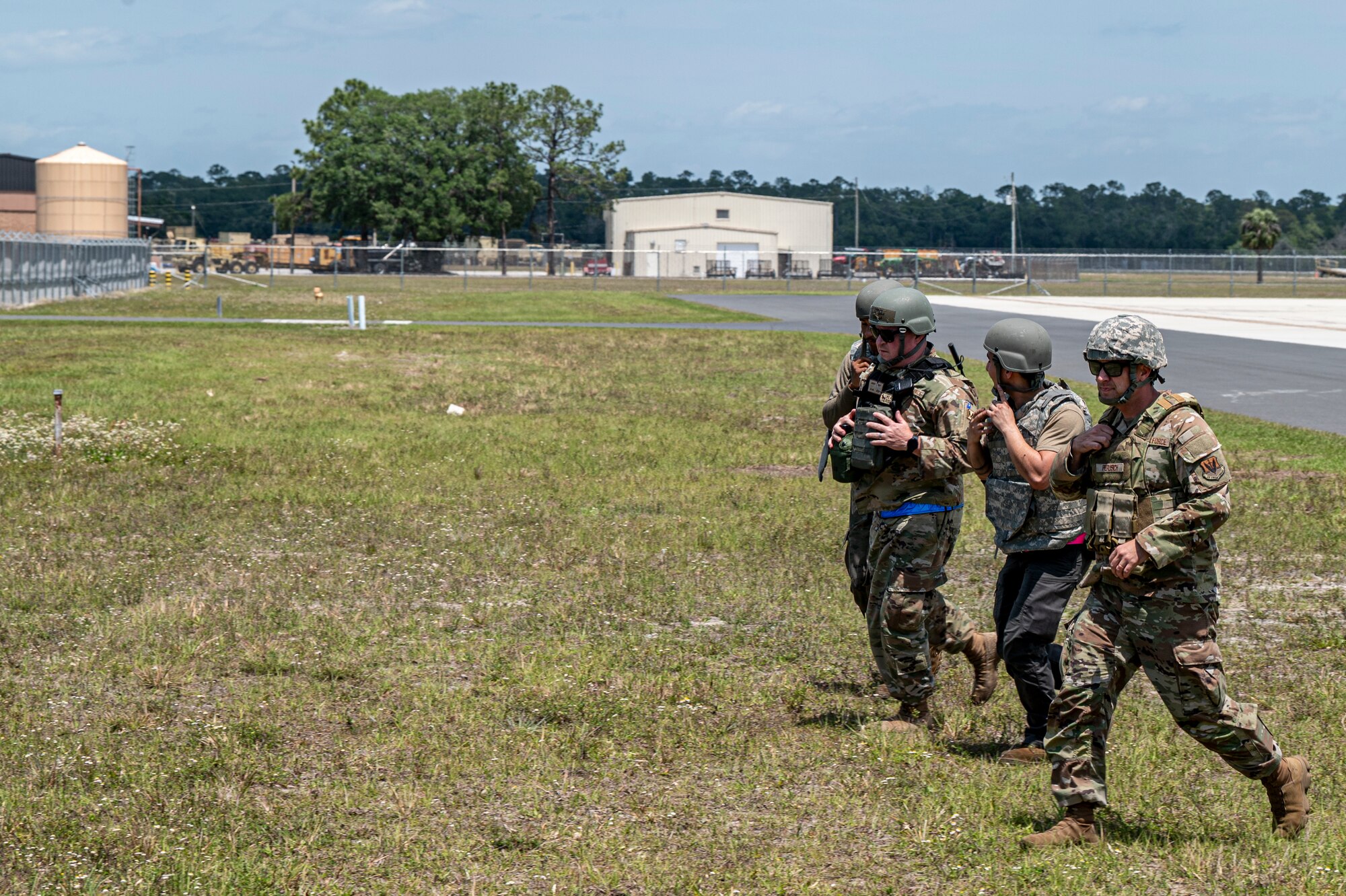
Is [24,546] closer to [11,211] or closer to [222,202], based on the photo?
[11,211]

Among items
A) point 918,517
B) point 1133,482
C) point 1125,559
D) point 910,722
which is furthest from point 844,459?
point 1125,559

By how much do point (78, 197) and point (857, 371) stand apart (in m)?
73.6

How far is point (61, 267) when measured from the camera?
4603cm

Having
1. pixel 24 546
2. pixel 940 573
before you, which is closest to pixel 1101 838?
pixel 940 573

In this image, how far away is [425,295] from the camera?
53.6 m

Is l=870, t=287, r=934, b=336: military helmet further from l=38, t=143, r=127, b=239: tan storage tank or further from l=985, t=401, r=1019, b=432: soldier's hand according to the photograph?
l=38, t=143, r=127, b=239: tan storage tank

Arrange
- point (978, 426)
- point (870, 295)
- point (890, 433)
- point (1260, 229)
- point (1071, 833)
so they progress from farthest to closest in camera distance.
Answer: point (1260, 229) → point (870, 295) → point (890, 433) → point (978, 426) → point (1071, 833)

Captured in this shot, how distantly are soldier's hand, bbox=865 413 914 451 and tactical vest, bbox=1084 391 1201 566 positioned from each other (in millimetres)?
1090

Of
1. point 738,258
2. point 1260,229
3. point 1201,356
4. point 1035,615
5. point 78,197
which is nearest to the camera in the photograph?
point 1035,615

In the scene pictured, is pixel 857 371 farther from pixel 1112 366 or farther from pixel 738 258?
pixel 738 258

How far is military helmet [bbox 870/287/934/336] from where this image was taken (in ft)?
20.4

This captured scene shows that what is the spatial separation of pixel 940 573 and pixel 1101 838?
4.98ft

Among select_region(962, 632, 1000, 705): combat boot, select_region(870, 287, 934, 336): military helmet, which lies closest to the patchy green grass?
select_region(962, 632, 1000, 705): combat boot

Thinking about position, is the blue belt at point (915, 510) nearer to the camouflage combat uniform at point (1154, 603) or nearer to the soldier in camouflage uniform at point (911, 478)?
the soldier in camouflage uniform at point (911, 478)
